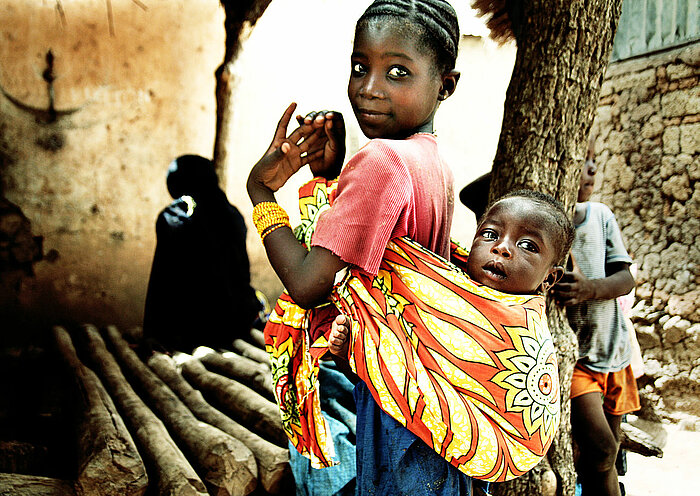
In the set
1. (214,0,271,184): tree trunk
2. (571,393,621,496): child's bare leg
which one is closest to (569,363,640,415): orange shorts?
(571,393,621,496): child's bare leg

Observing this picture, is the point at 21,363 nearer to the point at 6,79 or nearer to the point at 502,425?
the point at 6,79

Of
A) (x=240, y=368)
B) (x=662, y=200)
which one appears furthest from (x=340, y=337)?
(x=662, y=200)

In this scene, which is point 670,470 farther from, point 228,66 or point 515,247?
point 228,66

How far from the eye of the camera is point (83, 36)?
14.8 feet

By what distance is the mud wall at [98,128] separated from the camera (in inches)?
173

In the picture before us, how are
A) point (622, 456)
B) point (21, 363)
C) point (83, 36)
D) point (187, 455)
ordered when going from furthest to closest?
1. point (83, 36)
2. point (21, 363)
3. point (622, 456)
4. point (187, 455)

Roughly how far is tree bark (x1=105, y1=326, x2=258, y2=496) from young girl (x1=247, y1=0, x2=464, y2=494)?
1.20m

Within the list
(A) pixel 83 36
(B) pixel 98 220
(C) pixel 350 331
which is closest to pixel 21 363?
(B) pixel 98 220

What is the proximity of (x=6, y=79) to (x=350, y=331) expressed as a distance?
4104 mm

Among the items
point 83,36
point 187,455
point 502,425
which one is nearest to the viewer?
point 502,425

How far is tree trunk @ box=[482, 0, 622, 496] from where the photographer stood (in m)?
2.37

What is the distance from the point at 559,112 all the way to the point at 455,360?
1466 millimetres

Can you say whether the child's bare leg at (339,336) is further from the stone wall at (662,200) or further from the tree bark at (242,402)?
the stone wall at (662,200)

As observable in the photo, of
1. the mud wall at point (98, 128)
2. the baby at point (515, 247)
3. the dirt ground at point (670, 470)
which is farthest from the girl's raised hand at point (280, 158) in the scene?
the mud wall at point (98, 128)
